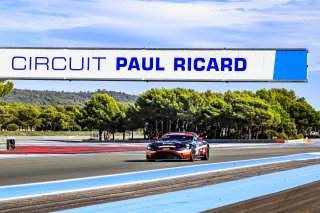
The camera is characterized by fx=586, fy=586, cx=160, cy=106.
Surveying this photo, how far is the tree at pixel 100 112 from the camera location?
342 ft

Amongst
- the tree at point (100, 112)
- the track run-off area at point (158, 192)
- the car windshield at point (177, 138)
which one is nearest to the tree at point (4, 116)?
the tree at point (100, 112)

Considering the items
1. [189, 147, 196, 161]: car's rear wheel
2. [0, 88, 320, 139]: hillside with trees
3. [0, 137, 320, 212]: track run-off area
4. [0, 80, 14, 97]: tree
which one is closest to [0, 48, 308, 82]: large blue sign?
[189, 147, 196, 161]: car's rear wheel

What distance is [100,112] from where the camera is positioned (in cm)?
10500

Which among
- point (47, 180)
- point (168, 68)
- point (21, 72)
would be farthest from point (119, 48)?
point (47, 180)

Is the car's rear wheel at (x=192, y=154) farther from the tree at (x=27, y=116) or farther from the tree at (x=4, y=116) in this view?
the tree at (x=27, y=116)

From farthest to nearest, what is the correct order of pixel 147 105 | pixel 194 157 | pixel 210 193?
pixel 147 105
pixel 194 157
pixel 210 193

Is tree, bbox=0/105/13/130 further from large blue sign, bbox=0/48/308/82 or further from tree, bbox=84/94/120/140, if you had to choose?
large blue sign, bbox=0/48/308/82

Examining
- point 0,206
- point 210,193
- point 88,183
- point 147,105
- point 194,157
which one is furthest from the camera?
point 147,105

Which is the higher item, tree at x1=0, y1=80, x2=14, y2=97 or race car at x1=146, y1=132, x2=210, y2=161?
tree at x1=0, y1=80, x2=14, y2=97

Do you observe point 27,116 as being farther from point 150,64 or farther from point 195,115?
point 150,64

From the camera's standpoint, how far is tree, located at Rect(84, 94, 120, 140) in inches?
4107

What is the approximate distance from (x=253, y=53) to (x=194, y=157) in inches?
351

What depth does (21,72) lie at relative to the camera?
31.8 metres

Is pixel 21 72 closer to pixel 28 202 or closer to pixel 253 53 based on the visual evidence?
pixel 253 53
